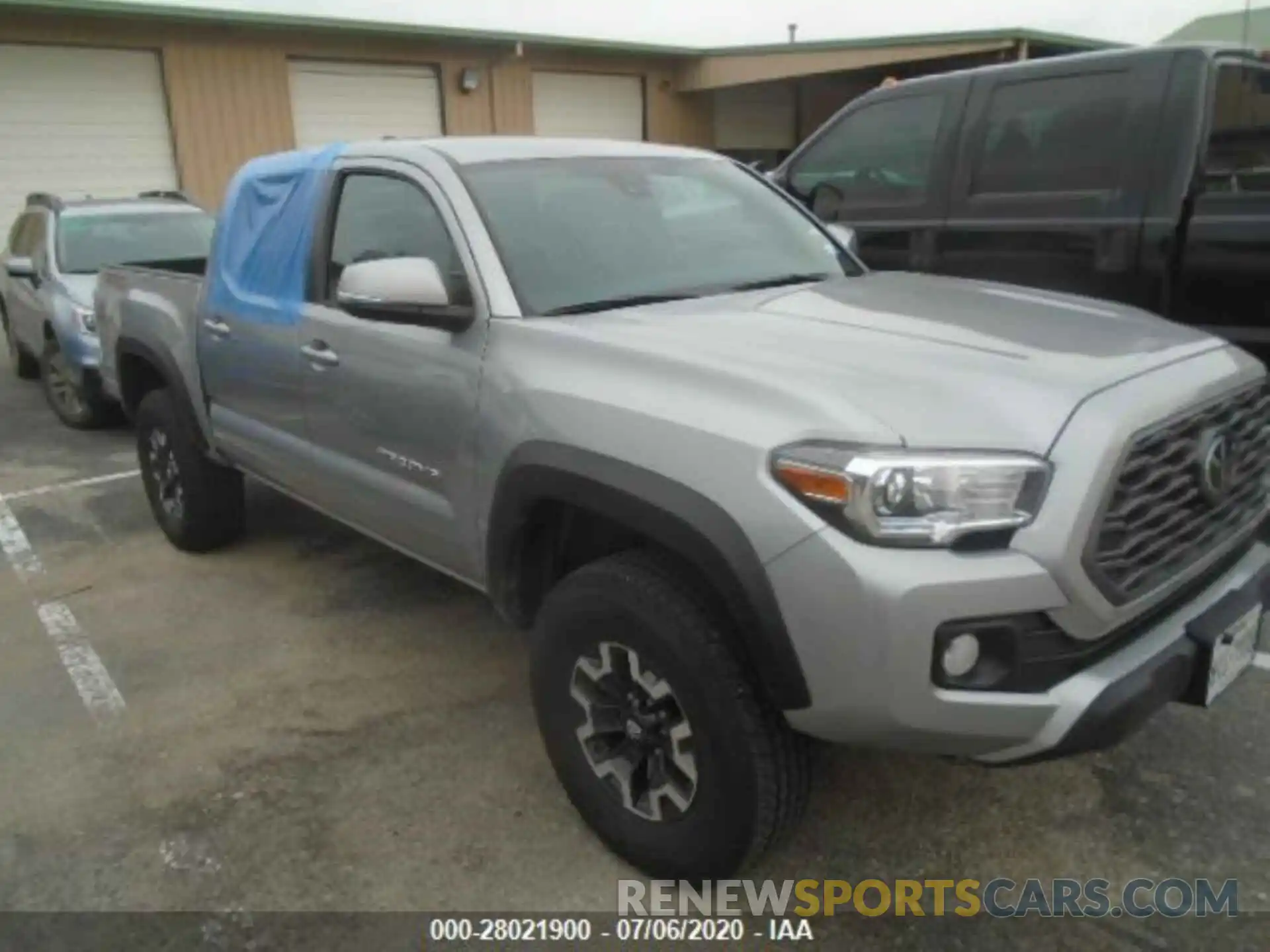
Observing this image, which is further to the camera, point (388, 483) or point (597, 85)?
point (597, 85)

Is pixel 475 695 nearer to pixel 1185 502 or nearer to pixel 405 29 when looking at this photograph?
pixel 1185 502

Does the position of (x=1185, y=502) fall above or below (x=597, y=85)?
below

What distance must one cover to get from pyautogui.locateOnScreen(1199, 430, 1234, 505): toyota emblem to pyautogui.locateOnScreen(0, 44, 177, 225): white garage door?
45.7 feet

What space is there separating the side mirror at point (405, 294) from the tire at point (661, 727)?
32.5 inches

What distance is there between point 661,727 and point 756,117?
21683mm

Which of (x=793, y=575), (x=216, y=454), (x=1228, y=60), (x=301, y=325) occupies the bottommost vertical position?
(x=216, y=454)

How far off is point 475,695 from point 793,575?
1.85 metres

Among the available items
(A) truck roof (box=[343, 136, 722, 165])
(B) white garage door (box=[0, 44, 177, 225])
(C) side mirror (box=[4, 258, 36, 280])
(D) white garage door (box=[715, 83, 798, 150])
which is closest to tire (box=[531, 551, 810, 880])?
(A) truck roof (box=[343, 136, 722, 165])

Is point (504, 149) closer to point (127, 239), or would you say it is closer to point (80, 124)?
point (127, 239)

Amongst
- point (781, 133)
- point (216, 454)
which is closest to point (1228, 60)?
point (216, 454)

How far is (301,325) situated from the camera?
3609 millimetres

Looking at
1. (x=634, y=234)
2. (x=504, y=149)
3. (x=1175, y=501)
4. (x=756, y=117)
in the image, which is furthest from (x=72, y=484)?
(x=756, y=117)

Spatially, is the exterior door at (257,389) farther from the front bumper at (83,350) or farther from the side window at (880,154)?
the front bumper at (83,350)

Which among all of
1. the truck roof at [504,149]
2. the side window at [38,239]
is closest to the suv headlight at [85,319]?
the side window at [38,239]
